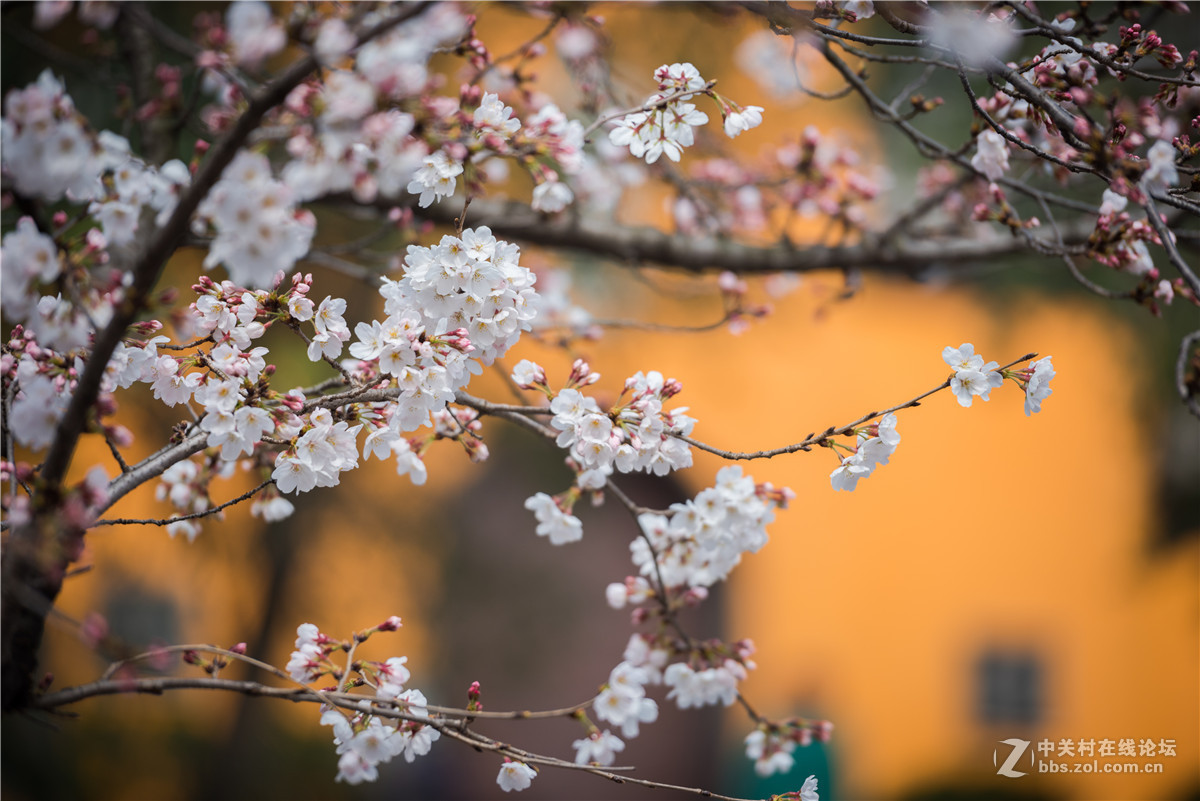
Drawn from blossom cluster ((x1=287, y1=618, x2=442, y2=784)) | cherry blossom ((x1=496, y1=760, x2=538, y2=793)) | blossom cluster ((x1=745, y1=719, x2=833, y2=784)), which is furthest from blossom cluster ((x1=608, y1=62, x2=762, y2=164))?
blossom cluster ((x1=745, y1=719, x2=833, y2=784))

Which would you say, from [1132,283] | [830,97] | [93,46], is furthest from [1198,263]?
[93,46]

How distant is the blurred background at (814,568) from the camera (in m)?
4.21

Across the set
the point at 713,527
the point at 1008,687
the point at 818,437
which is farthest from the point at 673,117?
the point at 1008,687

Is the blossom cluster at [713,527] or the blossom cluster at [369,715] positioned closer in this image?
the blossom cluster at [369,715]

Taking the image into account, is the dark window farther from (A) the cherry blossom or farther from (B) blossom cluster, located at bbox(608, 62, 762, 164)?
(B) blossom cluster, located at bbox(608, 62, 762, 164)

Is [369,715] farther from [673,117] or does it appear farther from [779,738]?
[673,117]

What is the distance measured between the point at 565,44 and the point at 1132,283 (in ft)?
9.67

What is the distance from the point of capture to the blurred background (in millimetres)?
4207

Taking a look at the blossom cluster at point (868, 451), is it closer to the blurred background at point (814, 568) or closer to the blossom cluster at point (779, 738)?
the blossom cluster at point (779, 738)

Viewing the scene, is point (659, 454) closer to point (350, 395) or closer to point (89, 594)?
point (350, 395)

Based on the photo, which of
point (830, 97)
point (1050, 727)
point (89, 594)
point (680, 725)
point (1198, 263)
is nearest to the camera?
point (830, 97)

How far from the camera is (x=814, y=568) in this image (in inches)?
229

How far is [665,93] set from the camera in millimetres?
1451

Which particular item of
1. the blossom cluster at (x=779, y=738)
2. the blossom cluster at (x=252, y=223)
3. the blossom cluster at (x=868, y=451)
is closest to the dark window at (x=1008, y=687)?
the blossom cluster at (x=779, y=738)
